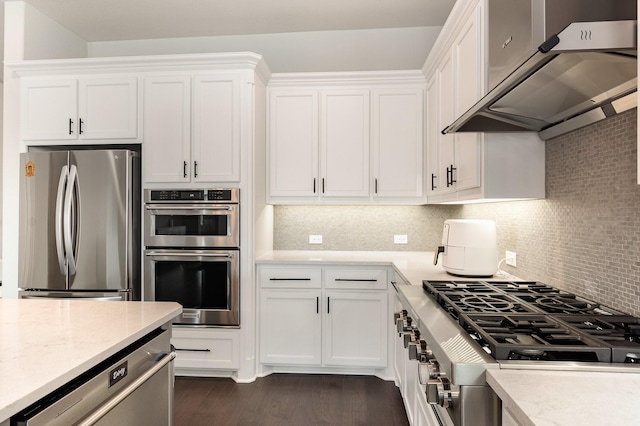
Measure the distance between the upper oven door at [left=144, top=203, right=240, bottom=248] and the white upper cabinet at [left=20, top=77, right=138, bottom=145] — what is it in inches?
26.0

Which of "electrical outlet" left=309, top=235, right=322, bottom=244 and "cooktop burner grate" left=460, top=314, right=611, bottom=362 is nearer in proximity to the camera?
"cooktop burner grate" left=460, top=314, right=611, bottom=362

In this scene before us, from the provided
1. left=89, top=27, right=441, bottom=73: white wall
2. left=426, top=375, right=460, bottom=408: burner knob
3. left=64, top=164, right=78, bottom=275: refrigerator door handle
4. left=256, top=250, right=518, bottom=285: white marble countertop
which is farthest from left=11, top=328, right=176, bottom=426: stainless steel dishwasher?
left=89, top=27, right=441, bottom=73: white wall

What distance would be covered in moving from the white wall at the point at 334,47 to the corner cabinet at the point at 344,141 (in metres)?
0.47

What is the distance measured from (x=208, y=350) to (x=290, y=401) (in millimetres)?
748

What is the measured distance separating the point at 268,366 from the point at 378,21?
3070 mm

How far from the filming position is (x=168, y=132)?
9.57 ft

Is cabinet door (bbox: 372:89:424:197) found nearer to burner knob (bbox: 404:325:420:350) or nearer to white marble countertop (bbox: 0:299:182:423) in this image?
burner knob (bbox: 404:325:420:350)

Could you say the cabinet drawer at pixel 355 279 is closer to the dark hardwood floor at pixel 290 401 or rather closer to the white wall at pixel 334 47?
the dark hardwood floor at pixel 290 401

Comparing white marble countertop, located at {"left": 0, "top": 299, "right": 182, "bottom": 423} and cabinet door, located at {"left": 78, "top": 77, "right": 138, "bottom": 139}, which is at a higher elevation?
cabinet door, located at {"left": 78, "top": 77, "right": 138, "bottom": 139}

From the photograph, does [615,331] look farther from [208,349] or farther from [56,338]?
[208,349]

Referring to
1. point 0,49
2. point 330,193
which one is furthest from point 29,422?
point 0,49

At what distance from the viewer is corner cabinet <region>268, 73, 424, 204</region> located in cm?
317

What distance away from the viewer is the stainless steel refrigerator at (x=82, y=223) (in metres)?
2.81

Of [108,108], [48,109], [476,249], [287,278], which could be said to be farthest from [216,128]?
[476,249]
